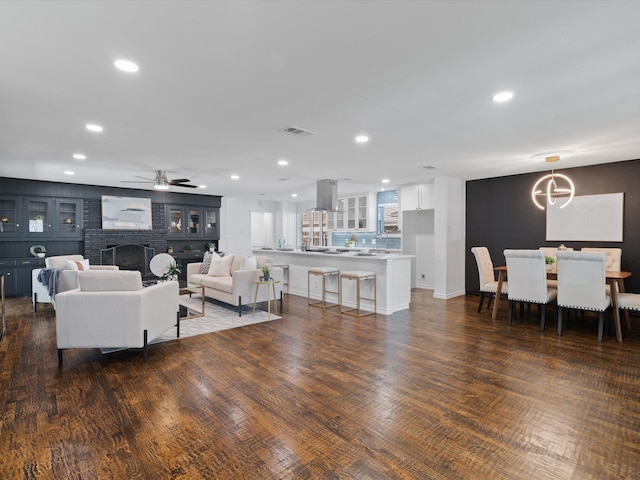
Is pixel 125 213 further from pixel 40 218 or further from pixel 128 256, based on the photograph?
pixel 40 218

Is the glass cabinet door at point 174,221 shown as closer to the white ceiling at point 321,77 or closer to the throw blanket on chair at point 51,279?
the throw blanket on chair at point 51,279

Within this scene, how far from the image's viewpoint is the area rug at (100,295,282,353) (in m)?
4.30

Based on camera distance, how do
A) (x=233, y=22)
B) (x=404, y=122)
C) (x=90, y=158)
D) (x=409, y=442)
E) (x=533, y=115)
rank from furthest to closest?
(x=90, y=158) → (x=404, y=122) → (x=533, y=115) → (x=409, y=442) → (x=233, y=22)

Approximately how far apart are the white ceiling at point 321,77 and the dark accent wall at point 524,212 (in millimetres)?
868

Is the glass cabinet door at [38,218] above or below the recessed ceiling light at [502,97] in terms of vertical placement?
below

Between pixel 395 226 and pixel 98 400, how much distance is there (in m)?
7.29

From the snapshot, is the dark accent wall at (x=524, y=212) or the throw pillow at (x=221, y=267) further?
the throw pillow at (x=221, y=267)

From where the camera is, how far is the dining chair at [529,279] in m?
4.46

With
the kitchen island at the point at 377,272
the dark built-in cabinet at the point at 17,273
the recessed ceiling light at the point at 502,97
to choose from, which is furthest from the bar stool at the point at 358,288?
the dark built-in cabinet at the point at 17,273

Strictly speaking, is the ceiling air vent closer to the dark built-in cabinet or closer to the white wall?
the dark built-in cabinet

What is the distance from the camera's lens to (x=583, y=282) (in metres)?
4.09

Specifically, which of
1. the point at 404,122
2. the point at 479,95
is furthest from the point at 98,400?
the point at 479,95

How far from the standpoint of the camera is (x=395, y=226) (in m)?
8.72

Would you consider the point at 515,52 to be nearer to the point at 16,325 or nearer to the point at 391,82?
the point at 391,82
